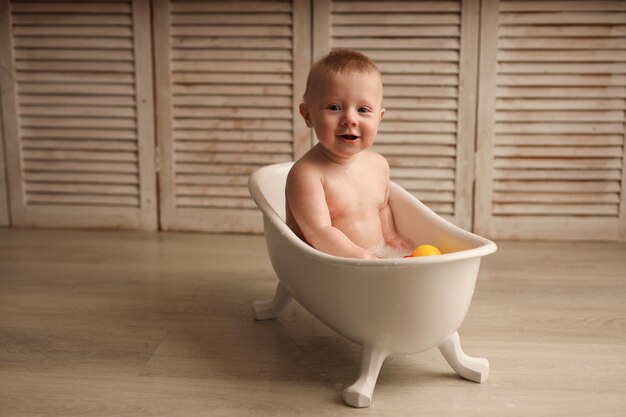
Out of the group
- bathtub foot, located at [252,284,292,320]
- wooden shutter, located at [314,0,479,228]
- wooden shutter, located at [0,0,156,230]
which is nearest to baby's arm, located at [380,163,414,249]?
bathtub foot, located at [252,284,292,320]

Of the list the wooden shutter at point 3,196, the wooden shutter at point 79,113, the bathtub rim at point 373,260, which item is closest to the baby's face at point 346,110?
the bathtub rim at point 373,260

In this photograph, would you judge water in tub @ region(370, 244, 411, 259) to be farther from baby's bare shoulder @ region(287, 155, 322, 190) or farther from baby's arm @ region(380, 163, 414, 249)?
baby's bare shoulder @ region(287, 155, 322, 190)

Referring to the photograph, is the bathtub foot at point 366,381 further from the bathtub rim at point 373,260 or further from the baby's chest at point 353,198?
the baby's chest at point 353,198

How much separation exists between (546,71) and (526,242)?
19.0 inches

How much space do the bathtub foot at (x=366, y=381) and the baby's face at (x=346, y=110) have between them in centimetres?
33

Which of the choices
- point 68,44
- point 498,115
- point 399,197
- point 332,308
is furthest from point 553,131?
point 68,44

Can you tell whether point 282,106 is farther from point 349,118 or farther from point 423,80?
Result: point 349,118

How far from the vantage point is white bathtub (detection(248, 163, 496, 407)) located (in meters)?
0.88

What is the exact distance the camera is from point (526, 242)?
1837 mm

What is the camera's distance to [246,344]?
115 centimetres

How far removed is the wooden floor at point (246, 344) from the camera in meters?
0.94

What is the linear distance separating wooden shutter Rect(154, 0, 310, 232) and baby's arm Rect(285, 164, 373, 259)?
79 centimetres

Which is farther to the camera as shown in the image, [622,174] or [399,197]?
[622,174]

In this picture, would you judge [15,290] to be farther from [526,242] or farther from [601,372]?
[526,242]
